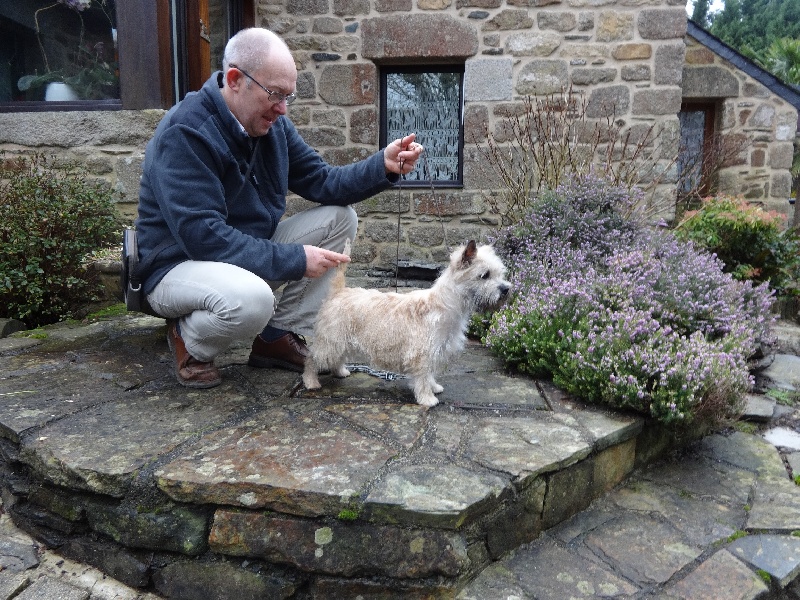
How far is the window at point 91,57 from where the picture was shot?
4949mm

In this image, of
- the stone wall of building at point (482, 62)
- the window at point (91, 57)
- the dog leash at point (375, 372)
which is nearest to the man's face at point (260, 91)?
the dog leash at point (375, 372)

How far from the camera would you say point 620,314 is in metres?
3.21

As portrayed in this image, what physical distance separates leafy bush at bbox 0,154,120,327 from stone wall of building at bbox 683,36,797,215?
7.21 meters

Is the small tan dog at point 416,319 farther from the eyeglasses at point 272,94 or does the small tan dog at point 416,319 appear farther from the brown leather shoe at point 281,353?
the eyeglasses at point 272,94

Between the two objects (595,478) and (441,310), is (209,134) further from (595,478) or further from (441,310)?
(595,478)

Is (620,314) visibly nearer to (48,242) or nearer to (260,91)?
(260,91)

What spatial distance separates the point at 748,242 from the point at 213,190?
5.40 m

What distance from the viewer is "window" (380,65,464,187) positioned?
22.9ft

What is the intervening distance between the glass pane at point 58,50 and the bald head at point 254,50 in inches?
117

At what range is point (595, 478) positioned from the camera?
2674 mm

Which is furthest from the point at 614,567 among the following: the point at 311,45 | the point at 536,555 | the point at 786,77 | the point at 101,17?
the point at 786,77

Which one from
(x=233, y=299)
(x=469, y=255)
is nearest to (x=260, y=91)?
(x=233, y=299)

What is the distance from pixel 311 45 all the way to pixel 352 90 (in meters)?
0.64

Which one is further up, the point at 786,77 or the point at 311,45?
the point at 786,77
